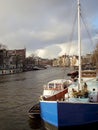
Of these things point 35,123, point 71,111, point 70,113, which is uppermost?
point 71,111

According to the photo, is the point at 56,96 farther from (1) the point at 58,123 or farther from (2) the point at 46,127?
(1) the point at 58,123

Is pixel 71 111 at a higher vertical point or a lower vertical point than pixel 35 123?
higher

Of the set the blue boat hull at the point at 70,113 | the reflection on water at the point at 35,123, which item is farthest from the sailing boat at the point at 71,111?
the reflection on water at the point at 35,123

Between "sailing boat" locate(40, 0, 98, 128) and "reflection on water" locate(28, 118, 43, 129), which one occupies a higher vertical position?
"sailing boat" locate(40, 0, 98, 128)

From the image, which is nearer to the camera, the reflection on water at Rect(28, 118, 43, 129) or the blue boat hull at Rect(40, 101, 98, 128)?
the blue boat hull at Rect(40, 101, 98, 128)

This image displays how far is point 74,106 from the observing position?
21.1 m

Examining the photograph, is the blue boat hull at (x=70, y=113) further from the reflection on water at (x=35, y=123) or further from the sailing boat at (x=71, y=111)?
the reflection on water at (x=35, y=123)

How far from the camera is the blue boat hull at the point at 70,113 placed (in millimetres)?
21047

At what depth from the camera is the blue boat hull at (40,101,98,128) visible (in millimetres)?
21047

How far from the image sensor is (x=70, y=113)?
21.2 m

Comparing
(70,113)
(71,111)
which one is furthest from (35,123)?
(71,111)

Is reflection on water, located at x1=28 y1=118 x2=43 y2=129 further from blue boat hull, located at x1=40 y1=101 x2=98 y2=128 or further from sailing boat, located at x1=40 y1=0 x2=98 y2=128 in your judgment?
blue boat hull, located at x1=40 y1=101 x2=98 y2=128

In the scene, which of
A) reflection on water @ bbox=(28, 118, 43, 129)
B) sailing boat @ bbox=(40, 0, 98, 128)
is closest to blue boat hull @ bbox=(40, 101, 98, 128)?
sailing boat @ bbox=(40, 0, 98, 128)

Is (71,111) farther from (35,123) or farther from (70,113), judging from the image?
(35,123)
